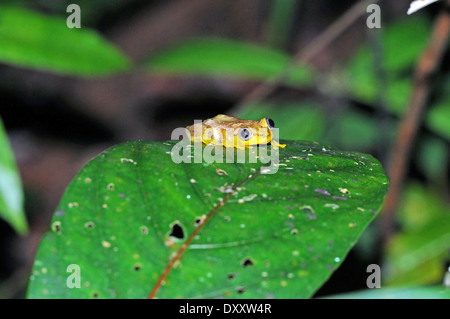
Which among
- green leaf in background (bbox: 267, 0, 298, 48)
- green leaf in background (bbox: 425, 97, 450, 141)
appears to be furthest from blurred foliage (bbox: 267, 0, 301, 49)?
green leaf in background (bbox: 425, 97, 450, 141)

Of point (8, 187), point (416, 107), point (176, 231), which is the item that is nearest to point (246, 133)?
point (176, 231)

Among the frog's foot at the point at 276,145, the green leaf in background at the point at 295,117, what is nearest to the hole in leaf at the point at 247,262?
the frog's foot at the point at 276,145

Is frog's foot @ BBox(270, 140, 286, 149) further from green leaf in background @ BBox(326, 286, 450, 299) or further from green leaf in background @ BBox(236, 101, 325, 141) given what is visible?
green leaf in background @ BBox(236, 101, 325, 141)

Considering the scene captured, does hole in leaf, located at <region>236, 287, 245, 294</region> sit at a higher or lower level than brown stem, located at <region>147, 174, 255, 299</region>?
lower

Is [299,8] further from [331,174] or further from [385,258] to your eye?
[331,174]

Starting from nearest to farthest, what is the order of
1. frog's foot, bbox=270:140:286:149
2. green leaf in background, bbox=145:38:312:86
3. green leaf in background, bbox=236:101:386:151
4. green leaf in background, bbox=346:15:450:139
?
frog's foot, bbox=270:140:286:149, green leaf in background, bbox=145:38:312:86, green leaf in background, bbox=346:15:450:139, green leaf in background, bbox=236:101:386:151

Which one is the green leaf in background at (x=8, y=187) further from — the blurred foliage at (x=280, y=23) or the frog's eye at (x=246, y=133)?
the blurred foliage at (x=280, y=23)
